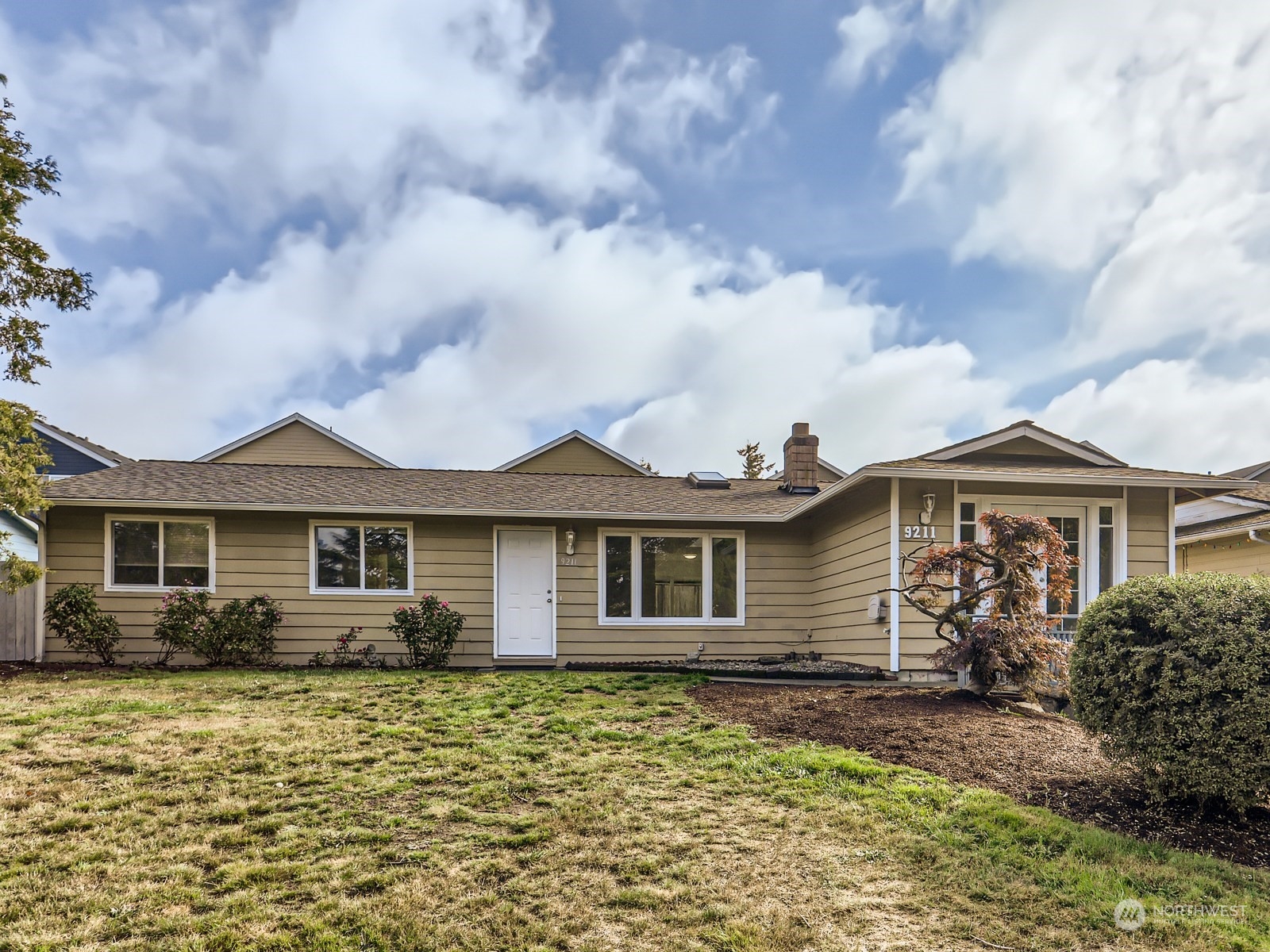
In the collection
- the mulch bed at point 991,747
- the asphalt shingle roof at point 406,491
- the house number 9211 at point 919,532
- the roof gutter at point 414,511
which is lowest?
the mulch bed at point 991,747

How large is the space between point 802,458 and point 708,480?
178 centimetres

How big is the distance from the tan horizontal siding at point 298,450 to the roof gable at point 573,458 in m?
3.63

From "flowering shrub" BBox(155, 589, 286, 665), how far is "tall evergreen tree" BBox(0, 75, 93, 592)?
1.69 m

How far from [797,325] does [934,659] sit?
7163 millimetres

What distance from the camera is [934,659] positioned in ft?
26.7

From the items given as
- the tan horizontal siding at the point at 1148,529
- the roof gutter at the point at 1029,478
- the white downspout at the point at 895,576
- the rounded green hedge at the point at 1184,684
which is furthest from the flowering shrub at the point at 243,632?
the tan horizontal siding at the point at 1148,529

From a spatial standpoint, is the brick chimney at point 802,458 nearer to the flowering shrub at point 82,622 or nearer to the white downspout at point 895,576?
the white downspout at point 895,576

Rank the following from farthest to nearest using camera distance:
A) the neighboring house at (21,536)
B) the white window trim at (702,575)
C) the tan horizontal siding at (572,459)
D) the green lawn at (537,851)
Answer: the tan horizontal siding at (572,459)
the neighboring house at (21,536)
the white window trim at (702,575)
the green lawn at (537,851)

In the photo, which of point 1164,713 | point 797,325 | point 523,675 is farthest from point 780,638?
point 1164,713

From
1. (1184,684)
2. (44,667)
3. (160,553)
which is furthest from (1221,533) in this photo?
(44,667)

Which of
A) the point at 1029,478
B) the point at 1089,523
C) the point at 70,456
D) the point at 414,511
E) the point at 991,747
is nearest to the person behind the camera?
the point at 991,747

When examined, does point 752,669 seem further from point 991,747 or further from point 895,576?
point 991,747

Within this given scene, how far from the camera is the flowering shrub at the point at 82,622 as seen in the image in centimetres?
1083

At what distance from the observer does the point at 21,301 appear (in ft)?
33.9
